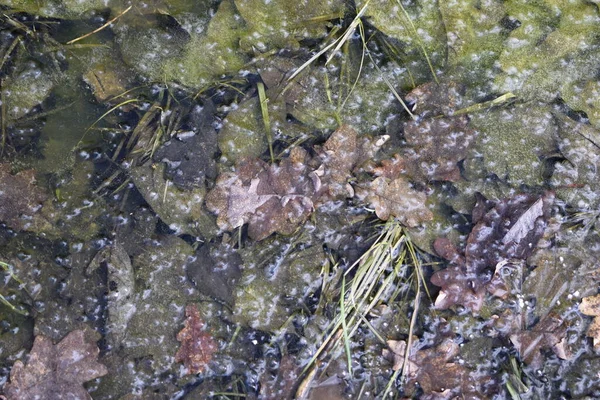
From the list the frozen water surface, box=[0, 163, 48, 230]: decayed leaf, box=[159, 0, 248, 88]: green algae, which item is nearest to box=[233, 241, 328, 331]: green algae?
the frozen water surface

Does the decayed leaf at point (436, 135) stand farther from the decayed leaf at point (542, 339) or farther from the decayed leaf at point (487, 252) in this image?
the decayed leaf at point (542, 339)

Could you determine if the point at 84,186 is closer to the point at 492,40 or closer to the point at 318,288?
the point at 318,288

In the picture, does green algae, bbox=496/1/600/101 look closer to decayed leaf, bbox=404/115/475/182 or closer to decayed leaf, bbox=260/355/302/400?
decayed leaf, bbox=404/115/475/182

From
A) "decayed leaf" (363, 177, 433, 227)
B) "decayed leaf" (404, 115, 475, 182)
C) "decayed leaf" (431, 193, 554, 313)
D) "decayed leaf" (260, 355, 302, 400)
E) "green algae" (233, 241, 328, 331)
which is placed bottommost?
"decayed leaf" (260, 355, 302, 400)

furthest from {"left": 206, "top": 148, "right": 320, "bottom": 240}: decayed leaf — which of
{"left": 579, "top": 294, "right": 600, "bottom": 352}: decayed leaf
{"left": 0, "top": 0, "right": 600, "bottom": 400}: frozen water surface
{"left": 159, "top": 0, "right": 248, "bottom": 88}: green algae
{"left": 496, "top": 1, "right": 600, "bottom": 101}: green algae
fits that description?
{"left": 579, "top": 294, "right": 600, "bottom": 352}: decayed leaf

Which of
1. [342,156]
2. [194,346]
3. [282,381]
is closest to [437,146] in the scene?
[342,156]

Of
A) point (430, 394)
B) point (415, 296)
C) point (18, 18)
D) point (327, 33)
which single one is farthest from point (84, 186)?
point (430, 394)

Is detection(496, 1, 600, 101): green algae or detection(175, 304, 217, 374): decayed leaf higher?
detection(496, 1, 600, 101): green algae
